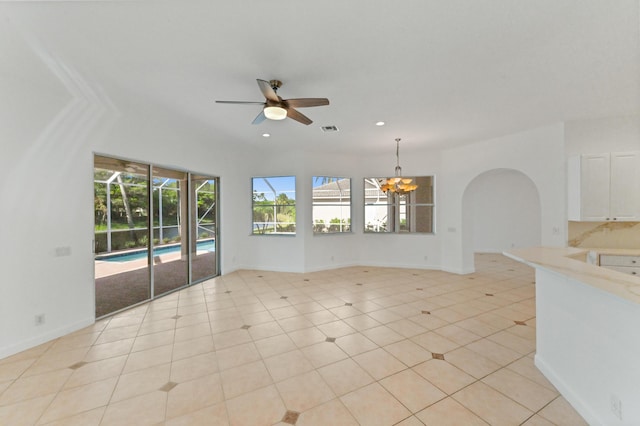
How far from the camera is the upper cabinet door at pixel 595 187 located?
3.94 meters

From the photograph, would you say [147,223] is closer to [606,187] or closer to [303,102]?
[303,102]

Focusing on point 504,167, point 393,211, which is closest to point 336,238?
point 393,211

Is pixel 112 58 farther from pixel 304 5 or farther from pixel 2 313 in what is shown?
pixel 2 313

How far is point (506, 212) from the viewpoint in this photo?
8.45m

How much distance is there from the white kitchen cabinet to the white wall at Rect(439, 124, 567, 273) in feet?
0.85

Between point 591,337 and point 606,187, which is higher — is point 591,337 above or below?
below

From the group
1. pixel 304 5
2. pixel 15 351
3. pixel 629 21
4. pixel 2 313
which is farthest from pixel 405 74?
pixel 15 351

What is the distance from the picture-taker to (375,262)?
22.6 feet

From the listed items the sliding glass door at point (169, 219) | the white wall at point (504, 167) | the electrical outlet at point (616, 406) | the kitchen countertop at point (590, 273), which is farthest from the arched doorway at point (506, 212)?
the sliding glass door at point (169, 219)

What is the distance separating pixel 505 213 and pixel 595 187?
191 inches

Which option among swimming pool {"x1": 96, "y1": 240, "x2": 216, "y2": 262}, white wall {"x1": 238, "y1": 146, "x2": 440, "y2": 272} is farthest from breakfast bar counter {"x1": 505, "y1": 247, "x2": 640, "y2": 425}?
swimming pool {"x1": 96, "y1": 240, "x2": 216, "y2": 262}

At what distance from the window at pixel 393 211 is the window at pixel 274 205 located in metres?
2.05

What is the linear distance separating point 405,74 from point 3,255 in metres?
4.73

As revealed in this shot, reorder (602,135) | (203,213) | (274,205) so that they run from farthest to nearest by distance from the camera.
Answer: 1. (274,205)
2. (203,213)
3. (602,135)
